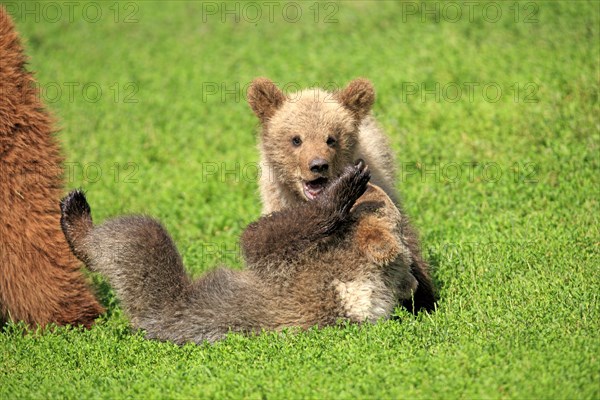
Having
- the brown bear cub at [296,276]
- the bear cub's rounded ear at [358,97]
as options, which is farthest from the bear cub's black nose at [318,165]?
the bear cub's rounded ear at [358,97]

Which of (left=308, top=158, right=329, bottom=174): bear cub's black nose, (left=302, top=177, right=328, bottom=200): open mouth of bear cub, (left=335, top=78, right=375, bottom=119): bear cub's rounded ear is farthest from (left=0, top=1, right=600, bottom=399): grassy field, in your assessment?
(left=335, top=78, right=375, bottom=119): bear cub's rounded ear

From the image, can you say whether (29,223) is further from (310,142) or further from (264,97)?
(310,142)

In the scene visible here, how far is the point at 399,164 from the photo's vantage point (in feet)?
32.8

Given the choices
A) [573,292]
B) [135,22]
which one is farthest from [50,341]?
[135,22]

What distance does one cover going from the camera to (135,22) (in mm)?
16453

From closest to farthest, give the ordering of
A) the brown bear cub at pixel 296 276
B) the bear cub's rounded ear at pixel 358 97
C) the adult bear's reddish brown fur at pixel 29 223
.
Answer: the brown bear cub at pixel 296 276 → the adult bear's reddish brown fur at pixel 29 223 → the bear cub's rounded ear at pixel 358 97

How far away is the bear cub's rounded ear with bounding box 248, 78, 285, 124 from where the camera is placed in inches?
312

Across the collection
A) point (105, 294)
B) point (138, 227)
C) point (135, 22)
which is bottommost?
point (105, 294)

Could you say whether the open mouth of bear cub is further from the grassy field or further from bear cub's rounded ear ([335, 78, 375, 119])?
the grassy field

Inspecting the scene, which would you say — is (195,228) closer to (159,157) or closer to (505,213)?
(159,157)

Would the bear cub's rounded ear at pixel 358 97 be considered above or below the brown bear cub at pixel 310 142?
above

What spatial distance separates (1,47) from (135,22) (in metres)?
9.31

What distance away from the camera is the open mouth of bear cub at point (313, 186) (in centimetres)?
747

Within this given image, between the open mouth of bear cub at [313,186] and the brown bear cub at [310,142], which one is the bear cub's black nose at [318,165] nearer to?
the brown bear cub at [310,142]
